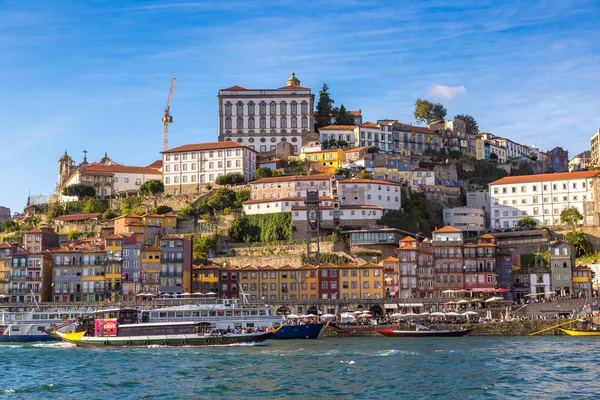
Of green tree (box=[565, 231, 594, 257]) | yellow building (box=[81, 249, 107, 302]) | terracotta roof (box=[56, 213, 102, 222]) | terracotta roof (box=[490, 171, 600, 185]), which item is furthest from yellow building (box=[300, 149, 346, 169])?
yellow building (box=[81, 249, 107, 302])

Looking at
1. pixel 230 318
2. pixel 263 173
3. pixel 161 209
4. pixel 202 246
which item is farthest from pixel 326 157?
pixel 230 318

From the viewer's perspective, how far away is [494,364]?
50.5 meters

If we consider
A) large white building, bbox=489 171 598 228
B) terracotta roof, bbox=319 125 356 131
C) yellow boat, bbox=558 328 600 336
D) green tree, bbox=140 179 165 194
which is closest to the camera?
yellow boat, bbox=558 328 600 336

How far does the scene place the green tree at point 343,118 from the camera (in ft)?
443

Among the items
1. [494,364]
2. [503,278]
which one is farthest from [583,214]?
[494,364]

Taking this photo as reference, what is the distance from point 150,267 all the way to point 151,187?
25.3 meters

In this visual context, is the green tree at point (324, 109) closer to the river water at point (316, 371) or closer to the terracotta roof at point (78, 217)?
the terracotta roof at point (78, 217)

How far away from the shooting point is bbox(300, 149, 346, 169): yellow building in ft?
390

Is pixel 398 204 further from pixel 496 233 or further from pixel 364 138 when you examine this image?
pixel 364 138

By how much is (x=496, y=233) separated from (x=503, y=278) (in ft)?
40.9

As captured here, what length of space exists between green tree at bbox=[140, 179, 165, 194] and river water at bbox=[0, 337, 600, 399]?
5065 centimetres

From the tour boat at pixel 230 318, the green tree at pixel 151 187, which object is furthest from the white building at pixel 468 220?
the tour boat at pixel 230 318

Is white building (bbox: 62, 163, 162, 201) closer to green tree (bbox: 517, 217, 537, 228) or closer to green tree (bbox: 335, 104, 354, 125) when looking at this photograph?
green tree (bbox: 335, 104, 354, 125)

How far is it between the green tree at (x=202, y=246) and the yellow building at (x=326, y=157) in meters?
22.9
